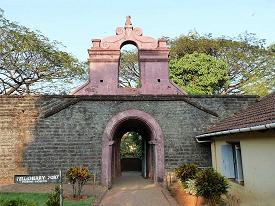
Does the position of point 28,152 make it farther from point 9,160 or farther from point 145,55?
point 145,55

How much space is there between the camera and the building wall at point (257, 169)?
23.8ft

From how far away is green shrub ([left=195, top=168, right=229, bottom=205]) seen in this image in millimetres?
8586

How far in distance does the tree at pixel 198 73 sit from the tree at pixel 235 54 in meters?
2.62

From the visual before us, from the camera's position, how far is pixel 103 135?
1330 centimetres

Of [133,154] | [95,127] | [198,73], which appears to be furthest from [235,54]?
[95,127]

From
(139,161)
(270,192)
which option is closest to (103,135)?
(270,192)

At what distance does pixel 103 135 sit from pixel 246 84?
18.6 metres

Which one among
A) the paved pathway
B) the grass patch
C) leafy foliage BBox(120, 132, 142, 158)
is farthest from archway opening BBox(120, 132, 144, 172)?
the grass patch

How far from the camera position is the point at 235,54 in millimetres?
28406

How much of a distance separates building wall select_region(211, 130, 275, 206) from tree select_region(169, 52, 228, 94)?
1577cm

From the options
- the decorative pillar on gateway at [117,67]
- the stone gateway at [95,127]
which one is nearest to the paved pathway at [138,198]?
the stone gateway at [95,127]

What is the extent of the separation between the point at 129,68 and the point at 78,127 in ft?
60.9

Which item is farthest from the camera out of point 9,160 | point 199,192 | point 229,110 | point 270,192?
point 229,110

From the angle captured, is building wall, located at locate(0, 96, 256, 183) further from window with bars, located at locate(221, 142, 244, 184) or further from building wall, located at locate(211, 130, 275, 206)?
building wall, located at locate(211, 130, 275, 206)
